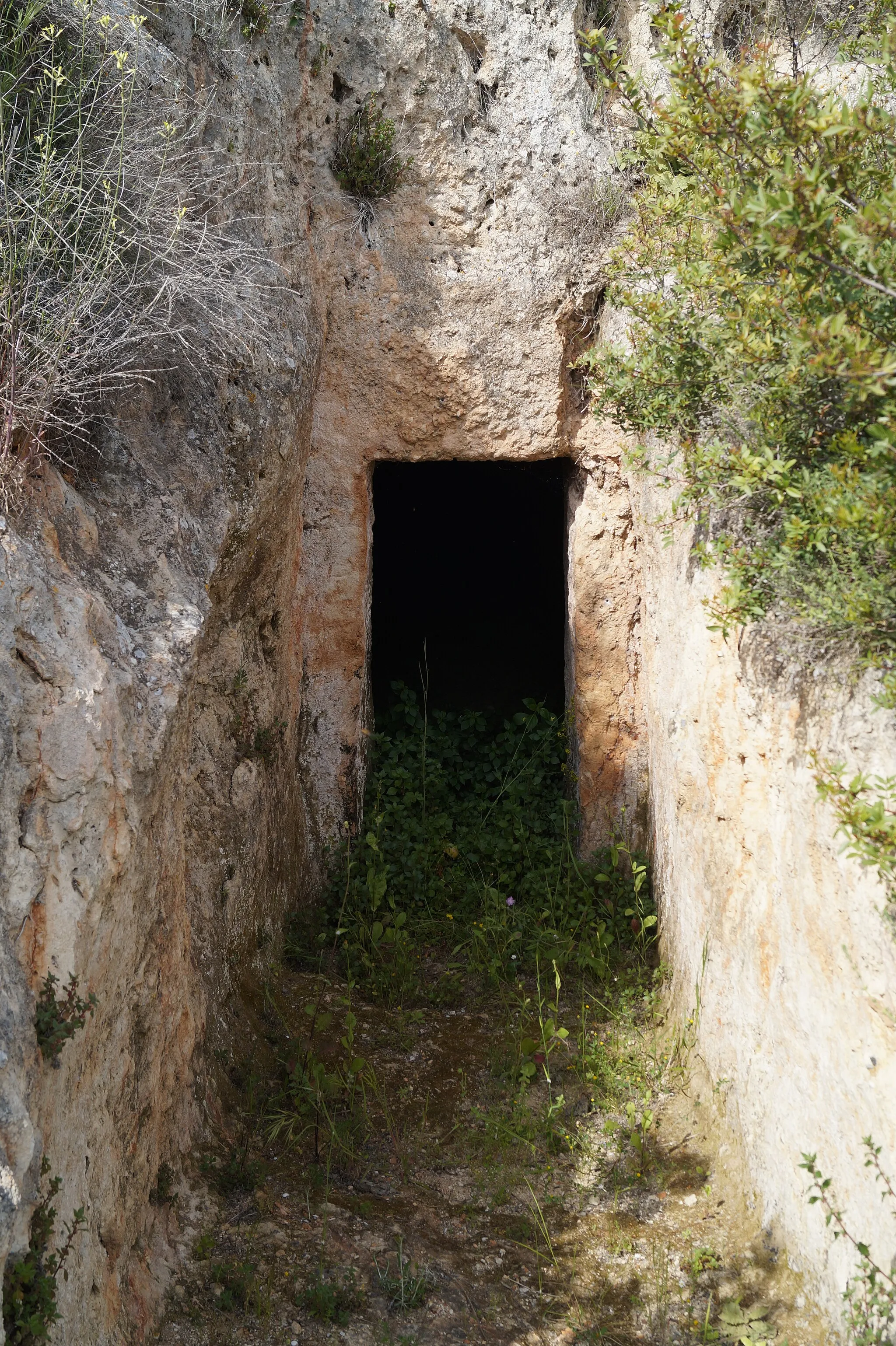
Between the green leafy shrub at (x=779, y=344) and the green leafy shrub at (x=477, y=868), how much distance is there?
2069 mm

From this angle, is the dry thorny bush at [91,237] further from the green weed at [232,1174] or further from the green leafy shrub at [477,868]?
the green leafy shrub at [477,868]

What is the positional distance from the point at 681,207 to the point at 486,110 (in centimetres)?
162

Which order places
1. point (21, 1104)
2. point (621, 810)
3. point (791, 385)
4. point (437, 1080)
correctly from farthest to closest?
point (621, 810) < point (437, 1080) < point (791, 385) < point (21, 1104)

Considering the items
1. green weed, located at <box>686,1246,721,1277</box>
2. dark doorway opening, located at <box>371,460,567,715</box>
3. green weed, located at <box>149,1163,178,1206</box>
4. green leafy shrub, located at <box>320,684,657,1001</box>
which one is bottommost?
green weed, located at <box>686,1246,721,1277</box>

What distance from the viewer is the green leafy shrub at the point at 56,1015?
98.9 inches

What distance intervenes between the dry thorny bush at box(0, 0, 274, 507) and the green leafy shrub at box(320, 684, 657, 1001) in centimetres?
254

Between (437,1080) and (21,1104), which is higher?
(21,1104)

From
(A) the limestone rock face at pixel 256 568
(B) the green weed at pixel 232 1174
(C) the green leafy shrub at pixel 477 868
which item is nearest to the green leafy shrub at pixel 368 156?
(A) the limestone rock face at pixel 256 568

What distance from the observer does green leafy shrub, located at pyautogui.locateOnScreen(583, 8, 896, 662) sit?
2484 mm

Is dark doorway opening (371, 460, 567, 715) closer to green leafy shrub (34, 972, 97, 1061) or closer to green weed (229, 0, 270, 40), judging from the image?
green weed (229, 0, 270, 40)

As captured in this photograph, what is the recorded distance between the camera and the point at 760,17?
5117 mm

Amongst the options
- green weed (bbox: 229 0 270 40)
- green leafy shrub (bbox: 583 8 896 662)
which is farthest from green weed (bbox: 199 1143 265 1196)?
green weed (bbox: 229 0 270 40)

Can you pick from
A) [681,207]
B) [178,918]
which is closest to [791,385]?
[681,207]

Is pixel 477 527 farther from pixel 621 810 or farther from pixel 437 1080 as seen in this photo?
pixel 437 1080
